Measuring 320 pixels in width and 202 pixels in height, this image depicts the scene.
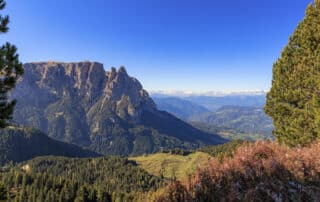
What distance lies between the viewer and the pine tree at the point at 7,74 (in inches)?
437

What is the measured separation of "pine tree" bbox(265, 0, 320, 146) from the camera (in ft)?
82.6

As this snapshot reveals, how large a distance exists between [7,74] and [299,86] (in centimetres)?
2924

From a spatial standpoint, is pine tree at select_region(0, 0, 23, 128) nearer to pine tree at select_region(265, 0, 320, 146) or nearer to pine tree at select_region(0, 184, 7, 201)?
pine tree at select_region(0, 184, 7, 201)

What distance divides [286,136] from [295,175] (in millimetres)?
23076

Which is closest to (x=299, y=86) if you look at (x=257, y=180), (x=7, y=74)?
(x=257, y=180)

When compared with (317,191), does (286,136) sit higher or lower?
lower

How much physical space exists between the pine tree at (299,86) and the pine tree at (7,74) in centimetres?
A: 2310

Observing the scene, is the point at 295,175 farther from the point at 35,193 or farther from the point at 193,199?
the point at 35,193

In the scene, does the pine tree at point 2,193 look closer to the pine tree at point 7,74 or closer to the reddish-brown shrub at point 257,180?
the pine tree at point 7,74

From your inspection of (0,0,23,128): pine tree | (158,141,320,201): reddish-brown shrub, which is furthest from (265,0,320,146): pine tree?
(0,0,23,128): pine tree

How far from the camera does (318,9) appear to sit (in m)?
26.5

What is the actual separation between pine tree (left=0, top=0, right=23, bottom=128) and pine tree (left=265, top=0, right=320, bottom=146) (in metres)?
23.1

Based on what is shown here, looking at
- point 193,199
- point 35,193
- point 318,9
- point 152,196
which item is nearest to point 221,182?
point 193,199

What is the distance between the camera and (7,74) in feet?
37.3
